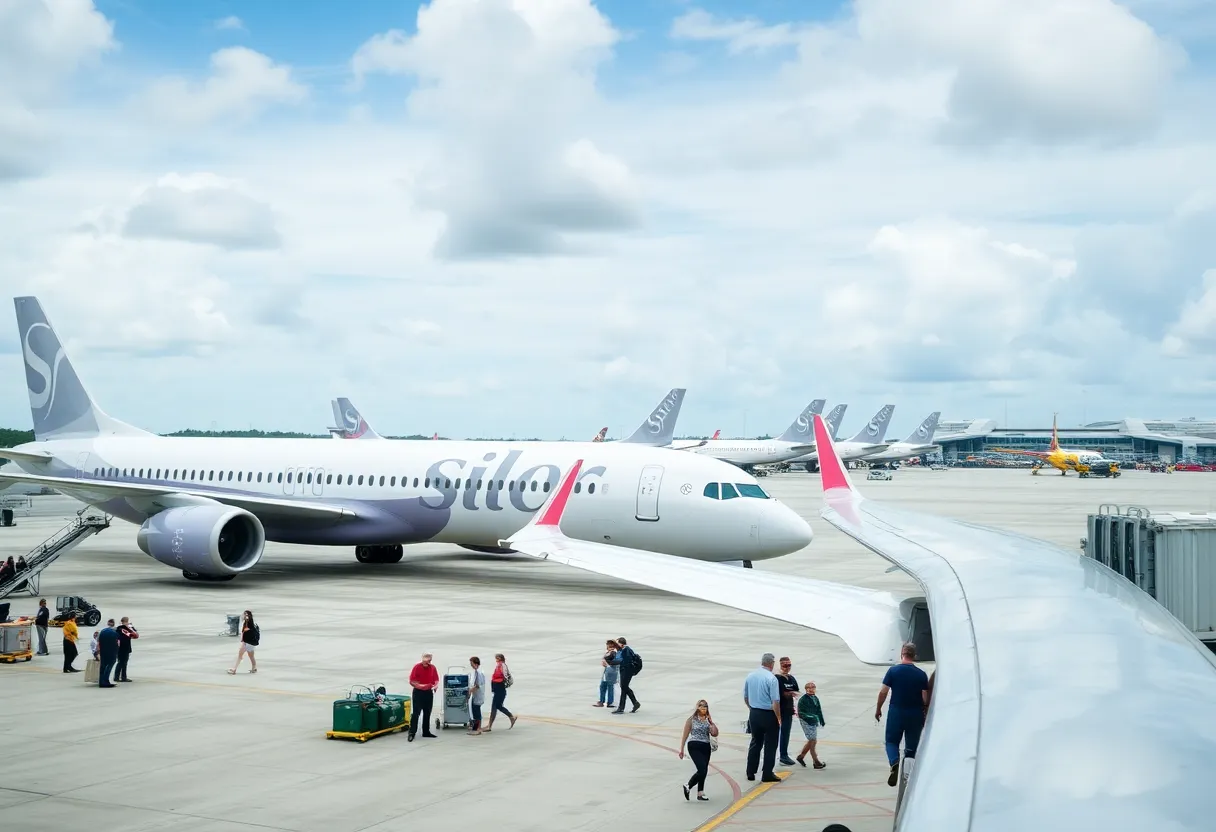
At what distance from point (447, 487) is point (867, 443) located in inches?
4580

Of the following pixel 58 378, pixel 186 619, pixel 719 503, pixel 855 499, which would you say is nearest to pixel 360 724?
pixel 855 499

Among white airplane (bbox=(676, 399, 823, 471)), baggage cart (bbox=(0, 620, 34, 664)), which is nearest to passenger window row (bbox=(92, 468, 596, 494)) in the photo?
baggage cart (bbox=(0, 620, 34, 664))

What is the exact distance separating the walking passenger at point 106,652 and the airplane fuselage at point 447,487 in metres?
12.8

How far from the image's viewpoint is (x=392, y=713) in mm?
A: 15461

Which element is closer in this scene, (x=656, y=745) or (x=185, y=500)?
(x=656, y=745)

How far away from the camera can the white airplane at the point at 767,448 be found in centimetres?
11519

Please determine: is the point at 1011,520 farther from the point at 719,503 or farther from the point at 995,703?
the point at 995,703

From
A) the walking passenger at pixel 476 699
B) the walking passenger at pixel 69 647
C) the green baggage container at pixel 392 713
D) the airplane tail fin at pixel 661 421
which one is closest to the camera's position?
the green baggage container at pixel 392 713

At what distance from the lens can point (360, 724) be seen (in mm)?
14977

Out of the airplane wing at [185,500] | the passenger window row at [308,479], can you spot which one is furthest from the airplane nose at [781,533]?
the airplane wing at [185,500]

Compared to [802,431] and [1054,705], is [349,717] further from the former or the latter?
[802,431]

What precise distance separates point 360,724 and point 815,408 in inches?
4350

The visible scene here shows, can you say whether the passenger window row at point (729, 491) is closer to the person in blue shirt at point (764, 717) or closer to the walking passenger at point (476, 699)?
the walking passenger at point (476, 699)

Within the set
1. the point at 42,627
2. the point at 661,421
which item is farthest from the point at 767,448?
the point at 42,627
